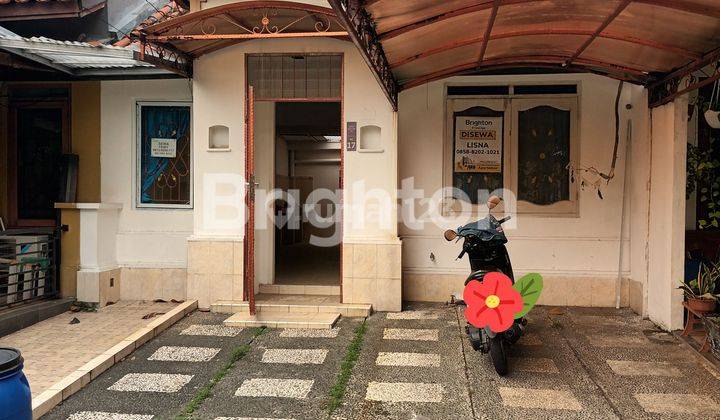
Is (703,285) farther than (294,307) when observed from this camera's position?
No

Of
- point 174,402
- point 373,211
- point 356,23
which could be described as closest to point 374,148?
point 373,211

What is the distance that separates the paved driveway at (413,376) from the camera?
3.97 meters

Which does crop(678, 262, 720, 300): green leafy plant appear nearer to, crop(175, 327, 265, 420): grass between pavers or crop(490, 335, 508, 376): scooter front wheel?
crop(490, 335, 508, 376): scooter front wheel

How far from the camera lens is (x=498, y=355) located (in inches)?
176

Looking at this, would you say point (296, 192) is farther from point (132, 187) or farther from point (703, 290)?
point (703, 290)

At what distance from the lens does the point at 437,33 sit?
4875 mm

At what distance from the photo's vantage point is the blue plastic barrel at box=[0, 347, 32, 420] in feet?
9.72

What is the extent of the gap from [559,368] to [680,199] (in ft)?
7.74

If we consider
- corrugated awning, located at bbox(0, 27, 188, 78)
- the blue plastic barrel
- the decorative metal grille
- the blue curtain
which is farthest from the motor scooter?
the blue curtain

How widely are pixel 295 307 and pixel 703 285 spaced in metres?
4.40

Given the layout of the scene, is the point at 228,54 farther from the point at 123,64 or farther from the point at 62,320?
the point at 62,320

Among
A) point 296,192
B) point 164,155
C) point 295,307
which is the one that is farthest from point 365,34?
point 296,192

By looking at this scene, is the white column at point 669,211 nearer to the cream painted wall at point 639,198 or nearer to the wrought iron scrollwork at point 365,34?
the cream painted wall at point 639,198

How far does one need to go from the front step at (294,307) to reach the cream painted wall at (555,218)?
1.09 meters
